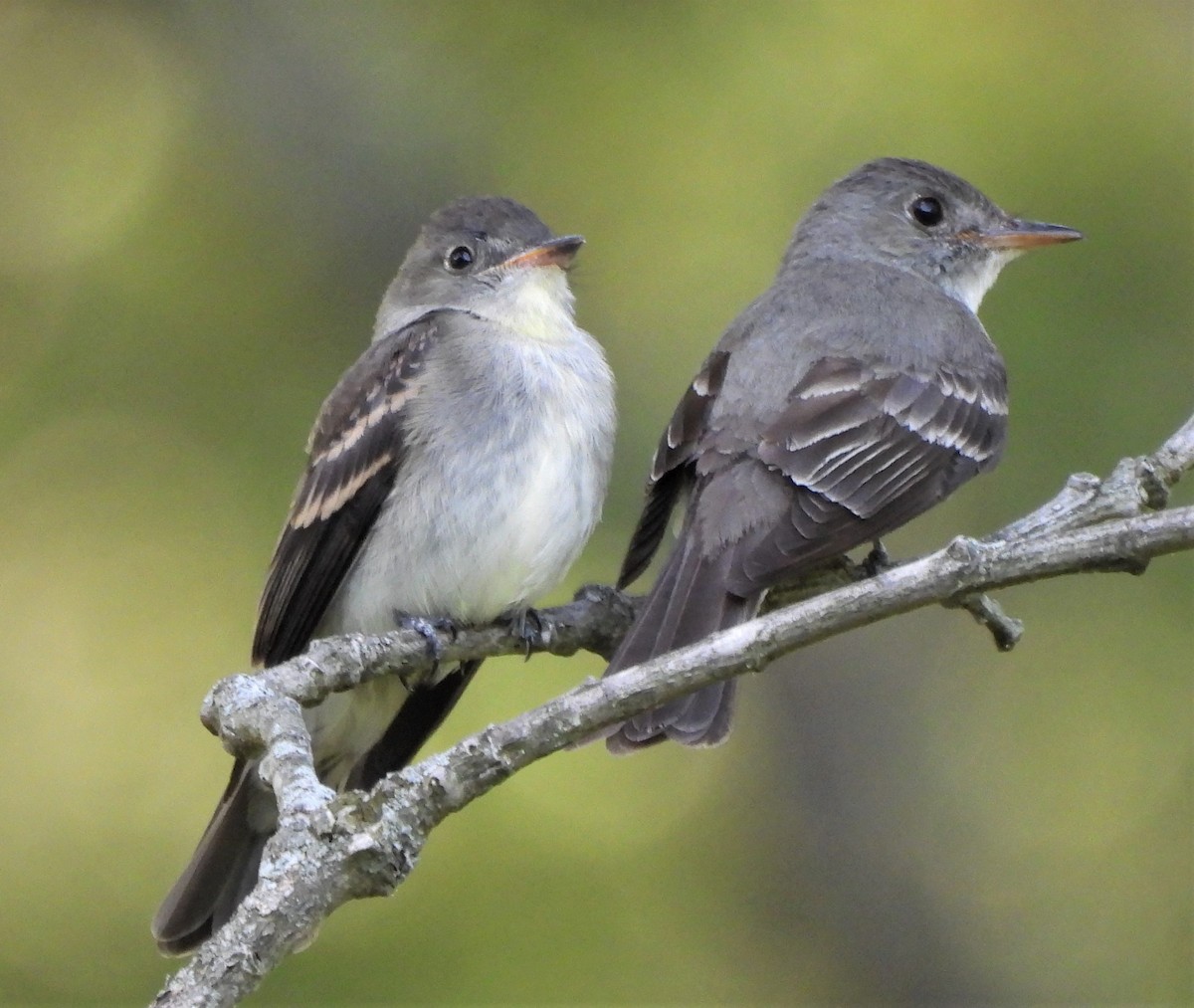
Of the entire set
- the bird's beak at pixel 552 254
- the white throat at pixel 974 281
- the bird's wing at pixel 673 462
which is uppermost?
the white throat at pixel 974 281

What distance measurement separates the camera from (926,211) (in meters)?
Answer: 5.45

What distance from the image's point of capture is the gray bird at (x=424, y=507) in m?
4.54

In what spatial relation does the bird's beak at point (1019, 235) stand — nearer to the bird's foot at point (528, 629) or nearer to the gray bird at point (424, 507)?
the gray bird at point (424, 507)

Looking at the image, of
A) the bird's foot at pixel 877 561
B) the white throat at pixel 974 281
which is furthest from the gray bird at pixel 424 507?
the white throat at pixel 974 281

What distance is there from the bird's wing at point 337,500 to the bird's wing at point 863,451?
95 centimetres

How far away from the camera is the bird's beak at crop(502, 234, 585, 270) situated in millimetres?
4977

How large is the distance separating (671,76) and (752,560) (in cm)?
384

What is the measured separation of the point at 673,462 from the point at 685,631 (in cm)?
64

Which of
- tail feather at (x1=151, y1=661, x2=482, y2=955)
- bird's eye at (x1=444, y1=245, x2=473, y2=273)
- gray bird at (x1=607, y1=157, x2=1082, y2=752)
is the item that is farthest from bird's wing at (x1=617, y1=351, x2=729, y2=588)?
tail feather at (x1=151, y1=661, x2=482, y2=955)

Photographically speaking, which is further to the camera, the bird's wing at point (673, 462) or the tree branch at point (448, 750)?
the bird's wing at point (673, 462)

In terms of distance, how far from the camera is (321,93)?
746 centimetres

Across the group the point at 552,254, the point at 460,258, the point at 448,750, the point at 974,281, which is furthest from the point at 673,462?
the point at 448,750

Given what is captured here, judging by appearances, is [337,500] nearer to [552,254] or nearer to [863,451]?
[552,254]

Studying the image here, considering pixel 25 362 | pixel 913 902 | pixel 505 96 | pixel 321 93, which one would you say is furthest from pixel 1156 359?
pixel 25 362
